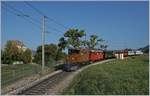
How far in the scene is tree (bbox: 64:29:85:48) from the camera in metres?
104

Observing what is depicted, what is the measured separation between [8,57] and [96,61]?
77.4ft

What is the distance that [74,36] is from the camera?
10500cm

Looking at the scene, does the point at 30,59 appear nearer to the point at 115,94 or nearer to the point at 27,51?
the point at 27,51

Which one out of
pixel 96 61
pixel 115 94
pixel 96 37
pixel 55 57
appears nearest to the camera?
pixel 115 94

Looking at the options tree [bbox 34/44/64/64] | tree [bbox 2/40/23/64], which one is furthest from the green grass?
tree [bbox 2/40/23/64]

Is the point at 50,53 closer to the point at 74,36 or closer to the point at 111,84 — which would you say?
the point at 74,36

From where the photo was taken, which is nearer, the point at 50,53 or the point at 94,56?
the point at 94,56

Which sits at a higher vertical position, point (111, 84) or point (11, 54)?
point (11, 54)

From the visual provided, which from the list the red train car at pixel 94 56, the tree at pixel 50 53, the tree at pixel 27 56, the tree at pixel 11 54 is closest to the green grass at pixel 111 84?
the red train car at pixel 94 56

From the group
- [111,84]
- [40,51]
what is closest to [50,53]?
[40,51]

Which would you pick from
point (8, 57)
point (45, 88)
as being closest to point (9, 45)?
point (8, 57)

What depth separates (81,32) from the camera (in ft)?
350

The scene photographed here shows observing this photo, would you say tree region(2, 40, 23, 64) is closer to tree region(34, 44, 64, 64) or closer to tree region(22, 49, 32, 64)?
tree region(22, 49, 32, 64)

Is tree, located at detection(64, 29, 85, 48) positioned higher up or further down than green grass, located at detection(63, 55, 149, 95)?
higher up
